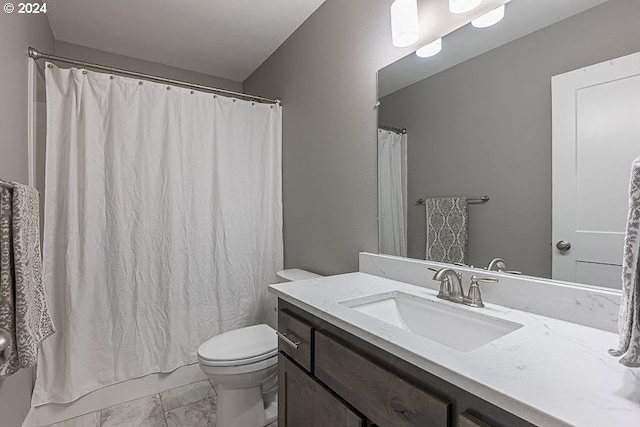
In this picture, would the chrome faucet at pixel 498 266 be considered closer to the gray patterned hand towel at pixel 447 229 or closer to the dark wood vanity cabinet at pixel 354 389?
the gray patterned hand towel at pixel 447 229

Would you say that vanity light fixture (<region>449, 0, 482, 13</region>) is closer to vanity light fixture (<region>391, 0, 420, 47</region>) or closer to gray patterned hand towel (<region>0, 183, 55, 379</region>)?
vanity light fixture (<region>391, 0, 420, 47</region>)

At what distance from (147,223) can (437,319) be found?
1784 mm

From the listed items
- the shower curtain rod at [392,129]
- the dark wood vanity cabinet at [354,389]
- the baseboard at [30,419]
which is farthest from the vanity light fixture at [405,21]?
the baseboard at [30,419]

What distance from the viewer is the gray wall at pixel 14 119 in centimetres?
128

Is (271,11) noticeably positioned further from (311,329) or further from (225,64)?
(311,329)

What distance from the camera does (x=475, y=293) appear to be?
1056 millimetres

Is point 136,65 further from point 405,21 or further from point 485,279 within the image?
point 485,279

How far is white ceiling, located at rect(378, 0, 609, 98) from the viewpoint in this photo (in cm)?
99

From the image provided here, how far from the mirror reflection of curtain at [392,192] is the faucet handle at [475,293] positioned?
41 cm

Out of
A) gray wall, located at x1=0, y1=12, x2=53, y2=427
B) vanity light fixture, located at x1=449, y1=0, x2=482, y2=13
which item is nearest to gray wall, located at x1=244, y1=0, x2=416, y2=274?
vanity light fixture, located at x1=449, y1=0, x2=482, y2=13

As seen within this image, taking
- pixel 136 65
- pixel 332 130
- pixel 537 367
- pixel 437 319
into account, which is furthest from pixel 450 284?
pixel 136 65

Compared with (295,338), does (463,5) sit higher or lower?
higher

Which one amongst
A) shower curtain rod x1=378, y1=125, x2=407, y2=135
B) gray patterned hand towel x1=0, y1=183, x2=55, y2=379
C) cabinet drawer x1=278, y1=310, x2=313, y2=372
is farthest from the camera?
shower curtain rod x1=378, y1=125, x2=407, y2=135

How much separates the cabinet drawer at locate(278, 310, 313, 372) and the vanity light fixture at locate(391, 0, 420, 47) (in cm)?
127
